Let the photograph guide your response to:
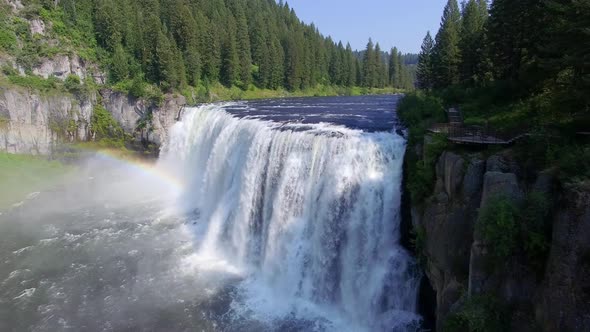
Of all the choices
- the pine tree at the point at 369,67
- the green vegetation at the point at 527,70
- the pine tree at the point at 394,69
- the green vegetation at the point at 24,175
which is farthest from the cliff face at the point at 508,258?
the pine tree at the point at 394,69

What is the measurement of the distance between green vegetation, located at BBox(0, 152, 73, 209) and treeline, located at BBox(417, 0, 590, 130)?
37.9 m

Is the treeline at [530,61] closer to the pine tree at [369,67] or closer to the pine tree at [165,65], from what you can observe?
the pine tree at [165,65]

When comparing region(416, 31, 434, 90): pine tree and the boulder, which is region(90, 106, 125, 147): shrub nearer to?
region(416, 31, 434, 90): pine tree

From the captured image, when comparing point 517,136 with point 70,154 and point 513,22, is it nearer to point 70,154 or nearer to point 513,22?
point 513,22

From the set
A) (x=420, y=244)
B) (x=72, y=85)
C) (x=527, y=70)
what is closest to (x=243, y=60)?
(x=72, y=85)

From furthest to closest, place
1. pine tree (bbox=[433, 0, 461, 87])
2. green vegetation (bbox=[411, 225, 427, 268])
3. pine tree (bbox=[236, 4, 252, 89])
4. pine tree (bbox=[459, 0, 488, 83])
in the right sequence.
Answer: pine tree (bbox=[236, 4, 252, 89]) → pine tree (bbox=[433, 0, 461, 87]) → pine tree (bbox=[459, 0, 488, 83]) → green vegetation (bbox=[411, 225, 427, 268])

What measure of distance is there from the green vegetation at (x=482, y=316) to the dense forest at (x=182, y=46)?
43034 mm

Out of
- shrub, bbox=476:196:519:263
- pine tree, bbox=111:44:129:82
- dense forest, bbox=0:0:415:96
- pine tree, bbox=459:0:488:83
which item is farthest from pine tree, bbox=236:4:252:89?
shrub, bbox=476:196:519:263

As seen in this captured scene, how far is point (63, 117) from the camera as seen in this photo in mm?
42875

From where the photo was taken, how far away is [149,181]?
1598 inches

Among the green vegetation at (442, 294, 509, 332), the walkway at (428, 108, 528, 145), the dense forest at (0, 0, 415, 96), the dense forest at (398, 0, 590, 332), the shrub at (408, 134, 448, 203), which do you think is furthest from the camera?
the dense forest at (0, 0, 415, 96)

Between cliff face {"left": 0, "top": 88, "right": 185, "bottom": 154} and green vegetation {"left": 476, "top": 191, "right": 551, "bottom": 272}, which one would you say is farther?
cliff face {"left": 0, "top": 88, "right": 185, "bottom": 154}

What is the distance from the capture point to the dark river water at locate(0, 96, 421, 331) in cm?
1752

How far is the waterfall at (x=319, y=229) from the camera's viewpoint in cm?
1731
